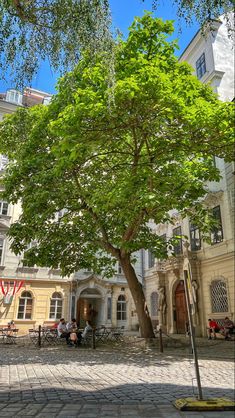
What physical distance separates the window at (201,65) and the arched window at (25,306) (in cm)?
1839

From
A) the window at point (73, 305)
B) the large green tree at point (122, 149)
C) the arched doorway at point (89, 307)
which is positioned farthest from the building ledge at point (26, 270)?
the large green tree at point (122, 149)

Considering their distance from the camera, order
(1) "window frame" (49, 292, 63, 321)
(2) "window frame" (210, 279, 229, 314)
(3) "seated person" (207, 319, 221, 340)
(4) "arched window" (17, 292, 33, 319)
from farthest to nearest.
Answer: (1) "window frame" (49, 292, 63, 321), (4) "arched window" (17, 292, 33, 319), (2) "window frame" (210, 279, 229, 314), (3) "seated person" (207, 319, 221, 340)

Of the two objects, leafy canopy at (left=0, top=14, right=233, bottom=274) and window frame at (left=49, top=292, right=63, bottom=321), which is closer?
leafy canopy at (left=0, top=14, right=233, bottom=274)

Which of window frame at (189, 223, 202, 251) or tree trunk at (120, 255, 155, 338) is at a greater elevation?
window frame at (189, 223, 202, 251)

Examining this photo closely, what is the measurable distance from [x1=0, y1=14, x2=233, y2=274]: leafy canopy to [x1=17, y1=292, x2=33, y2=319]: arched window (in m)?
8.78

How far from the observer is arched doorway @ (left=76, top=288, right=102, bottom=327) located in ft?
79.2

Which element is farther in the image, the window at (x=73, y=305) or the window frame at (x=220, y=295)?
the window at (x=73, y=305)

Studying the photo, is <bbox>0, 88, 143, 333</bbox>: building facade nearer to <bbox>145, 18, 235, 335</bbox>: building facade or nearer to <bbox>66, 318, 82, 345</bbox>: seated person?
<bbox>145, 18, 235, 335</bbox>: building facade

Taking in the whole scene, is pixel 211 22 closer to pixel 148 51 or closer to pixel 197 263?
pixel 148 51

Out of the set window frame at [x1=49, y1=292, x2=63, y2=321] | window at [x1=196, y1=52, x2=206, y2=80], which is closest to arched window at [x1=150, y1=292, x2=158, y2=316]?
window frame at [x1=49, y1=292, x2=63, y2=321]

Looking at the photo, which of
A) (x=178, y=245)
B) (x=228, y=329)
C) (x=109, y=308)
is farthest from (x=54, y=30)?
(x=109, y=308)

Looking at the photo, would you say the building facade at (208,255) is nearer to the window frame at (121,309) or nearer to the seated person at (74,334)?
the window frame at (121,309)

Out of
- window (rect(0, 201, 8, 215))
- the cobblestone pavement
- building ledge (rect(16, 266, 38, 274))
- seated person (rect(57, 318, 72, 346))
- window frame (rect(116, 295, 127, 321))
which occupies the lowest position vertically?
the cobblestone pavement

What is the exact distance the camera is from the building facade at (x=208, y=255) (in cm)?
1620
